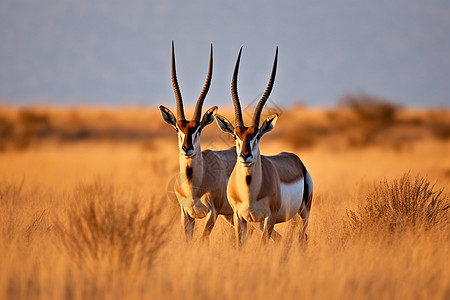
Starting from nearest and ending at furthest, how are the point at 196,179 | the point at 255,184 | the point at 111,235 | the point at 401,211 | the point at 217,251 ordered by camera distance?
the point at 111,235 → the point at 217,251 → the point at 255,184 → the point at 196,179 → the point at 401,211

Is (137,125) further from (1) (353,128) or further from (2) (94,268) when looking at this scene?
(2) (94,268)

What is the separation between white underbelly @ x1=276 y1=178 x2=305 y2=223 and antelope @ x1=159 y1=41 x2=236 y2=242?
0.88m

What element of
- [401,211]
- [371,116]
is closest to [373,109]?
[371,116]

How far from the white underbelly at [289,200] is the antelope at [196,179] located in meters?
0.88

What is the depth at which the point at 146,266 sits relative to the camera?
20.9 feet

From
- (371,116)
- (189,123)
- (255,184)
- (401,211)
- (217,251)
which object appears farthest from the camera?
(371,116)

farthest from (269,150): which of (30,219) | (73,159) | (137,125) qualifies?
(30,219)

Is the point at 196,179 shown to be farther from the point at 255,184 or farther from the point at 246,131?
the point at 246,131

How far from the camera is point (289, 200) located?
27.9 feet

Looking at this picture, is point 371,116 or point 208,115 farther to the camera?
point 371,116

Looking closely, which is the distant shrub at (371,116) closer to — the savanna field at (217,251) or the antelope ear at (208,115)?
the savanna field at (217,251)

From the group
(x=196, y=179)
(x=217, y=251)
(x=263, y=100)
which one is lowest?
(x=217, y=251)

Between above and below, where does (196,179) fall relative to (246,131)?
below

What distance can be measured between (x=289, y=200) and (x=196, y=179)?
4.28ft
